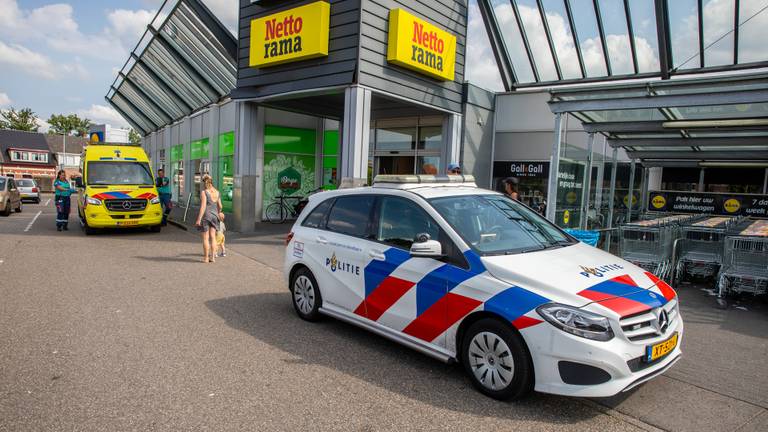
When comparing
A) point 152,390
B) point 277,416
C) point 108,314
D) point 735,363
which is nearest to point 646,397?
point 735,363

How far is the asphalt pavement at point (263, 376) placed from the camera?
346 centimetres

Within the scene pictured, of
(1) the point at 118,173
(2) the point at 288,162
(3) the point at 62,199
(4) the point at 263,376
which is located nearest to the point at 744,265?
(4) the point at 263,376

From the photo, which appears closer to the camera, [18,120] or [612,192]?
[612,192]

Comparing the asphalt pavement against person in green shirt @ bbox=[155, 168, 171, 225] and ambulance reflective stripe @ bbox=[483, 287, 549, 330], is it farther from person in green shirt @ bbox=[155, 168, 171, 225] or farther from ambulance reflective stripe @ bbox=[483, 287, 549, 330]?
person in green shirt @ bbox=[155, 168, 171, 225]

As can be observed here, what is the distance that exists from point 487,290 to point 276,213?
14.0 m

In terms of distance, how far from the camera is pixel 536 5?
13602mm

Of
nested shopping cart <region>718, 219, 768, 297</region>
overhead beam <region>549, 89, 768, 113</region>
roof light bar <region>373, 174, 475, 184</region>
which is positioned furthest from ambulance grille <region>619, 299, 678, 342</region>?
overhead beam <region>549, 89, 768, 113</region>

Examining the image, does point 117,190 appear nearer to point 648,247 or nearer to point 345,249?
point 345,249

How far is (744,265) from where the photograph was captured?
24.0 ft

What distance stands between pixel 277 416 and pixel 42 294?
5.12m

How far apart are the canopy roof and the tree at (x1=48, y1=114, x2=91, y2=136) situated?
97038mm

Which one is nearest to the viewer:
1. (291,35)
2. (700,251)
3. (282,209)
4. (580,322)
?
(580,322)

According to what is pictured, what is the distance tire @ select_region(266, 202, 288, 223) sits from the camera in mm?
16908

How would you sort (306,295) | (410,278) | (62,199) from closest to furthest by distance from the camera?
(410,278) → (306,295) → (62,199)
